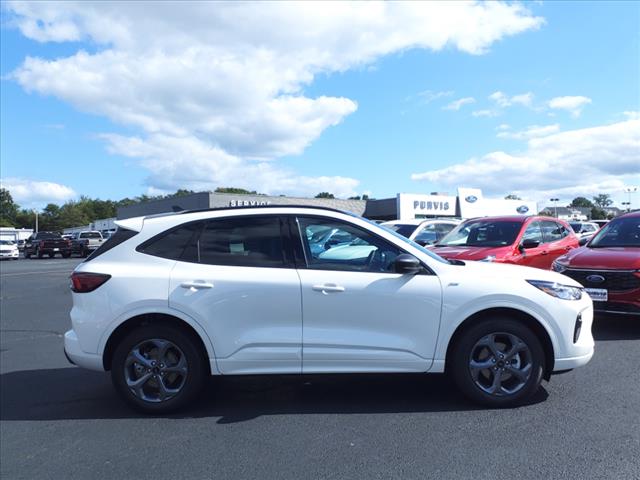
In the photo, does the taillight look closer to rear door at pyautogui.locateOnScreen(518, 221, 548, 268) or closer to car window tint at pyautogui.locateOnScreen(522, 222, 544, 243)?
rear door at pyautogui.locateOnScreen(518, 221, 548, 268)

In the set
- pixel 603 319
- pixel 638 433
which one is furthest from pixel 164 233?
pixel 603 319

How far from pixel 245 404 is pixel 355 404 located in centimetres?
99

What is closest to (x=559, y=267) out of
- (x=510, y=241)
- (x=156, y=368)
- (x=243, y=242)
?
(x=510, y=241)

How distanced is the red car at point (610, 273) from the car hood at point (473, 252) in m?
1.15

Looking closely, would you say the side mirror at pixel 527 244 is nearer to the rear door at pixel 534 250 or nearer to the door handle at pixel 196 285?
the rear door at pixel 534 250

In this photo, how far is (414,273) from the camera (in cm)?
428

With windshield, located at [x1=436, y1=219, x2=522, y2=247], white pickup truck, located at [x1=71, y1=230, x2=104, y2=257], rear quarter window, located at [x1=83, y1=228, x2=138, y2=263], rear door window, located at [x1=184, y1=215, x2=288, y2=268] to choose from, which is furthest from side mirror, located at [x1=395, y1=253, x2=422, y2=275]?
white pickup truck, located at [x1=71, y1=230, x2=104, y2=257]

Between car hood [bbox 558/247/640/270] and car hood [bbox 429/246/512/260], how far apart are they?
1.24 meters

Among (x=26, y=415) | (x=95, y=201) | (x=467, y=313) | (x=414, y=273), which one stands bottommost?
(x=26, y=415)

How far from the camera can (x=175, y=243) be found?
4.50m

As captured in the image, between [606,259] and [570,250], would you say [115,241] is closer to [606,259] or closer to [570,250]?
[606,259]

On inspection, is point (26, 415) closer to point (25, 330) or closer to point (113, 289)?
point (113, 289)

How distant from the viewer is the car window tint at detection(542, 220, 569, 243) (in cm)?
987

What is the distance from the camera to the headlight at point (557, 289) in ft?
14.2
